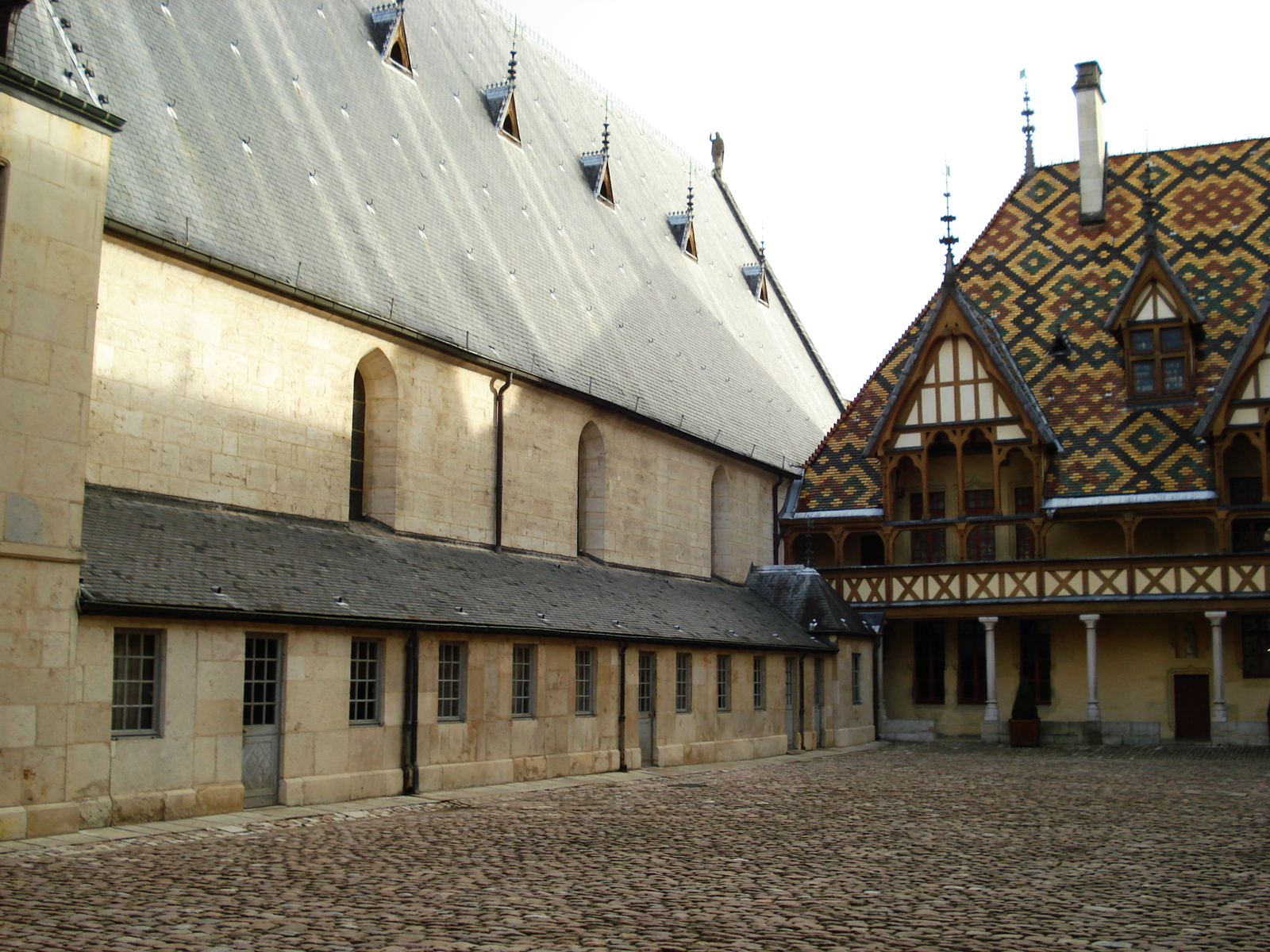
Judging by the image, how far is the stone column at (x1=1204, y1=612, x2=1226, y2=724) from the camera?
30547mm

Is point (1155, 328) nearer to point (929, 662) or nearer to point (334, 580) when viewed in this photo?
point (929, 662)

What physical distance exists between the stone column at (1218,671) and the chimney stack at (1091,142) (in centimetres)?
1239

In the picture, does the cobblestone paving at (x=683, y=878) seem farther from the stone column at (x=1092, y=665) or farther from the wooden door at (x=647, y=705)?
the stone column at (x=1092, y=665)

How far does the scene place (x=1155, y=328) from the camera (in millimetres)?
33750

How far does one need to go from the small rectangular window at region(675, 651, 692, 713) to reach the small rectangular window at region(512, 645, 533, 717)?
493cm

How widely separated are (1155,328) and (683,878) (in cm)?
2631

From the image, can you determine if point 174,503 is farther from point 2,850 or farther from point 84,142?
point 2,850

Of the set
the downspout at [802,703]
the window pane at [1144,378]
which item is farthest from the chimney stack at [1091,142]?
the downspout at [802,703]

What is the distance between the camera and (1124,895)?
10.9 meters

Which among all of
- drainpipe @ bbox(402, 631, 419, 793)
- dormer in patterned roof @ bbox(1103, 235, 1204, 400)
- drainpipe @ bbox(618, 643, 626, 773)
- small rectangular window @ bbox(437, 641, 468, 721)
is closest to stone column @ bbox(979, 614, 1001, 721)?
dormer in patterned roof @ bbox(1103, 235, 1204, 400)

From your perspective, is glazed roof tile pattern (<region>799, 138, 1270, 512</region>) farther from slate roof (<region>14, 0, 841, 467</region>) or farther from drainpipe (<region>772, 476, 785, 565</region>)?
slate roof (<region>14, 0, 841, 467</region>)

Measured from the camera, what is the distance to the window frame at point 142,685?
1521cm

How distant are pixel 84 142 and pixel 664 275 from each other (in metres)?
22.6

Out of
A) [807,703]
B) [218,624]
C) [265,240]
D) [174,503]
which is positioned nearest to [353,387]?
[265,240]
